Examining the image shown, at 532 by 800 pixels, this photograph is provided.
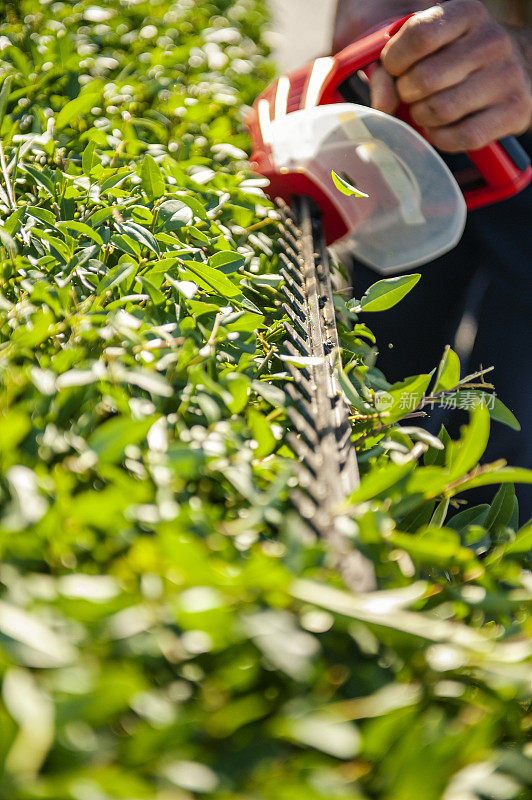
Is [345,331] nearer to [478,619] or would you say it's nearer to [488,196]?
[478,619]

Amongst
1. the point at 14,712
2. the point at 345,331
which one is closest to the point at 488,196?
the point at 345,331

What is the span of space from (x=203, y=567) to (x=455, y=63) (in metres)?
1.29

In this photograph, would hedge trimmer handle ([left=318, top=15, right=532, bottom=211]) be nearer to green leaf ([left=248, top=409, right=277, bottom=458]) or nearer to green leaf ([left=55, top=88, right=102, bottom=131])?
green leaf ([left=55, top=88, right=102, bottom=131])

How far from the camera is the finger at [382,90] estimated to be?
4.47 ft

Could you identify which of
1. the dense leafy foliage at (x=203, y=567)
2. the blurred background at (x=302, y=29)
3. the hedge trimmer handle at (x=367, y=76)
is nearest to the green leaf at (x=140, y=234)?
the dense leafy foliage at (x=203, y=567)

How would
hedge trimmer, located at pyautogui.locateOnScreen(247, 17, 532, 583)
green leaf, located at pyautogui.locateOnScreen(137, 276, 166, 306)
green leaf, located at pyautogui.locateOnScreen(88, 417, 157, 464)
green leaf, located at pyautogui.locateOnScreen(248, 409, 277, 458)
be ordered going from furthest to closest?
1. hedge trimmer, located at pyautogui.locateOnScreen(247, 17, 532, 583)
2. green leaf, located at pyautogui.locateOnScreen(137, 276, 166, 306)
3. green leaf, located at pyautogui.locateOnScreen(248, 409, 277, 458)
4. green leaf, located at pyautogui.locateOnScreen(88, 417, 157, 464)

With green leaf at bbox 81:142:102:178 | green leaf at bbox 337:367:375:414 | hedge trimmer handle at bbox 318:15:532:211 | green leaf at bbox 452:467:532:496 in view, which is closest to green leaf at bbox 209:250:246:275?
green leaf at bbox 337:367:375:414

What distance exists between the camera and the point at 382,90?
137cm

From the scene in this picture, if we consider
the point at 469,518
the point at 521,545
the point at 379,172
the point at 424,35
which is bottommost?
the point at 469,518

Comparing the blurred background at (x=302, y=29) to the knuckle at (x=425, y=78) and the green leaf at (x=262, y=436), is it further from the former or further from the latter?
the green leaf at (x=262, y=436)

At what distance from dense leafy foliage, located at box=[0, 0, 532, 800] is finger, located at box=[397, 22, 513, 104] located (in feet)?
2.17

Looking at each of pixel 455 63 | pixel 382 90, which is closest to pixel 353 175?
pixel 382 90

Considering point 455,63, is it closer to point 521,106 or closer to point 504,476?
point 521,106

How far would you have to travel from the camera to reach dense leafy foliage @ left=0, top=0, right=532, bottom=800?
41 centimetres
